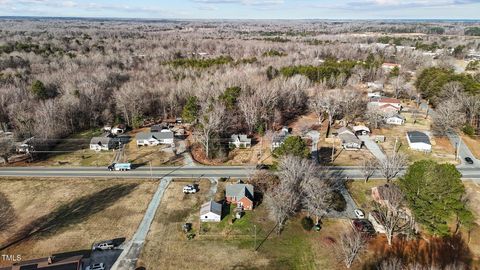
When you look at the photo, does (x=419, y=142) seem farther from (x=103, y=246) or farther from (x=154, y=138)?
(x=103, y=246)

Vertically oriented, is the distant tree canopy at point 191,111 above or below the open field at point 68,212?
above

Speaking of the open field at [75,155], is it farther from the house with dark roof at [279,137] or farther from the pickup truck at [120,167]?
the house with dark roof at [279,137]

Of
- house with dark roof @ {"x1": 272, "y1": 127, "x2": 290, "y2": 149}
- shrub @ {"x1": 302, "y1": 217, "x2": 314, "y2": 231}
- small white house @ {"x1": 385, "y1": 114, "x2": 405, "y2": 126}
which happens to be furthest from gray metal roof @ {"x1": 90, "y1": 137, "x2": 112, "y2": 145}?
small white house @ {"x1": 385, "y1": 114, "x2": 405, "y2": 126}

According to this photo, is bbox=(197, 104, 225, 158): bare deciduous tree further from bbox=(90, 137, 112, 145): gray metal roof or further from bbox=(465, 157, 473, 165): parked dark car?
bbox=(465, 157, 473, 165): parked dark car

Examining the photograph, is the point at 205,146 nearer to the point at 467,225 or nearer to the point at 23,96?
the point at 467,225

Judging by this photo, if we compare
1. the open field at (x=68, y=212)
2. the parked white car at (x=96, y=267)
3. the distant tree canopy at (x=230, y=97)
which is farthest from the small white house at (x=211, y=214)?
the distant tree canopy at (x=230, y=97)

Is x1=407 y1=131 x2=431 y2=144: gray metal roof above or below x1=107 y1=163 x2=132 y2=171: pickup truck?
above

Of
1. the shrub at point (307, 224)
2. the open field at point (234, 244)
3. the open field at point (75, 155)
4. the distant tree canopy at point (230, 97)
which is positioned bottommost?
the open field at point (234, 244)

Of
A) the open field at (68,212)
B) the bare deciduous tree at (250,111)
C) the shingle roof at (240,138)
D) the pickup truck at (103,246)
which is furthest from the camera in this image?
the bare deciduous tree at (250,111)

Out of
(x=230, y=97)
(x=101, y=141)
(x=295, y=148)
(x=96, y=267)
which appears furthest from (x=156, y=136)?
(x=96, y=267)
